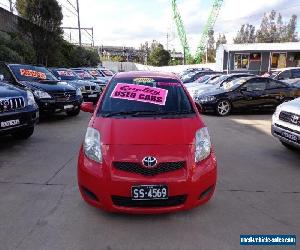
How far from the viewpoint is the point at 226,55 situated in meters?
41.5

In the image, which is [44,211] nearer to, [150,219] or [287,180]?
[150,219]

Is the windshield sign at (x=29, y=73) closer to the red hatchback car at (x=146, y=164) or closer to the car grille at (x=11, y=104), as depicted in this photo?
the car grille at (x=11, y=104)

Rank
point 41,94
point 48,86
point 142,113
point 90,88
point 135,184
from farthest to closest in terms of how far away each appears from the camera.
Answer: point 90,88 < point 48,86 < point 41,94 < point 142,113 < point 135,184

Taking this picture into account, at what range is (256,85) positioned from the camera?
12.7 m

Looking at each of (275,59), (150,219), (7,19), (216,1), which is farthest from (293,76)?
(216,1)

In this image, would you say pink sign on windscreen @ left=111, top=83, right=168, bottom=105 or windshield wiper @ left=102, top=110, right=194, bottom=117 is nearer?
windshield wiper @ left=102, top=110, right=194, bottom=117

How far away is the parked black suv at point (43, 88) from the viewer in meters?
9.99

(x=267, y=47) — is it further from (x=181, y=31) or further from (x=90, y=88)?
(x=181, y=31)

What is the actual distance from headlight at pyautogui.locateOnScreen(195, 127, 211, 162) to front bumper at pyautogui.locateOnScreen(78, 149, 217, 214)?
0.10 meters

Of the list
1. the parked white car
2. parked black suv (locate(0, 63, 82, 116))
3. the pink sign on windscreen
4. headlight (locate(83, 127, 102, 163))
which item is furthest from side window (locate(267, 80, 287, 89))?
headlight (locate(83, 127, 102, 163))

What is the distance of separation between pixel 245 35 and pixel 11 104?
115 m

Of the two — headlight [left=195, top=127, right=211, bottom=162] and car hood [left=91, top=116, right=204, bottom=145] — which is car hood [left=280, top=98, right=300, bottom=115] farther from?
headlight [left=195, top=127, right=211, bottom=162]

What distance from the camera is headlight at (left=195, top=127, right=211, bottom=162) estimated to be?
400 cm

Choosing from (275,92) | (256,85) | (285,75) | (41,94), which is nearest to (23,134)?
(41,94)
